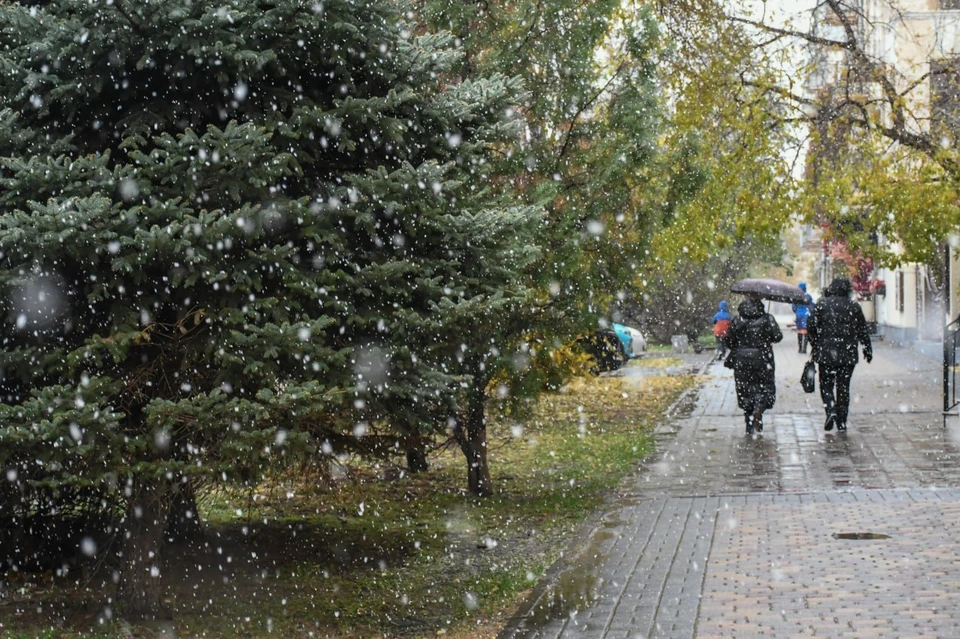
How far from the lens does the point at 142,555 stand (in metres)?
6.66

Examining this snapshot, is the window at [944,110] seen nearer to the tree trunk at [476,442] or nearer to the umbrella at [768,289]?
the umbrella at [768,289]

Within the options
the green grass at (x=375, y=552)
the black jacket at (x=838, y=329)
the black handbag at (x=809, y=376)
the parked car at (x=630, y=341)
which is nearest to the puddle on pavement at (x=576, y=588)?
the green grass at (x=375, y=552)

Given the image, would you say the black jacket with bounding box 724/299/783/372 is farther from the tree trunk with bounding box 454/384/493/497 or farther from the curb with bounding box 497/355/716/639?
the tree trunk with bounding box 454/384/493/497

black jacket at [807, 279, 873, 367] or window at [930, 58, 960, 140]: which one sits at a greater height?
window at [930, 58, 960, 140]

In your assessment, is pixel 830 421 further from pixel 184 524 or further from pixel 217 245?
pixel 217 245

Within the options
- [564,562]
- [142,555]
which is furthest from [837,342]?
[142,555]

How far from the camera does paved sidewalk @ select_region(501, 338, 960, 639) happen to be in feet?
19.9

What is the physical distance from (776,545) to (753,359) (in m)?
7.06

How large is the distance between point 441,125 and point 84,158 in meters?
2.34

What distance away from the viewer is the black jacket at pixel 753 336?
48.7 ft

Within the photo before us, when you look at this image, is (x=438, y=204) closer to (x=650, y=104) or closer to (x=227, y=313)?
(x=227, y=313)

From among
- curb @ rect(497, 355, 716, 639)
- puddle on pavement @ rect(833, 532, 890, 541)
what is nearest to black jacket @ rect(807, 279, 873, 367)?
curb @ rect(497, 355, 716, 639)

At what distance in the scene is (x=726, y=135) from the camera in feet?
58.2

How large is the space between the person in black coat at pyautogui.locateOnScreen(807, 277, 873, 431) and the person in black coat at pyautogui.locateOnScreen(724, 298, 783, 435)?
0.59m
